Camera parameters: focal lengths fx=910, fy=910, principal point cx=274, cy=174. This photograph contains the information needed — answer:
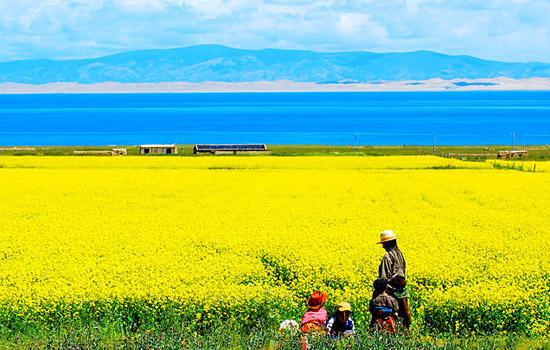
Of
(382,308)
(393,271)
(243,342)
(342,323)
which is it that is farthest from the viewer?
(393,271)

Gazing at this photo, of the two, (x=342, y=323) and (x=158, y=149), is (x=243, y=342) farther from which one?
(x=158, y=149)

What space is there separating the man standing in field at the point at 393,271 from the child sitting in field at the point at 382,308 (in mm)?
236

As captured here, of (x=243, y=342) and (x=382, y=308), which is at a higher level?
(x=382, y=308)

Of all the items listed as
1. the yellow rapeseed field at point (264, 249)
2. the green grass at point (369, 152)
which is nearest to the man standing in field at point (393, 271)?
the yellow rapeseed field at point (264, 249)

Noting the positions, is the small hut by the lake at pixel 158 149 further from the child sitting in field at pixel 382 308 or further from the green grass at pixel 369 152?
the child sitting in field at pixel 382 308

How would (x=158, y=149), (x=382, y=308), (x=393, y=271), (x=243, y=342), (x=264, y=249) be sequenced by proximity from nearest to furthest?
(x=243, y=342)
(x=382, y=308)
(x=393, y=271)
(x=264, y=249)
(x=158, y=149)

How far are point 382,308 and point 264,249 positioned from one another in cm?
638

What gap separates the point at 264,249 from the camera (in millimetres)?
19016

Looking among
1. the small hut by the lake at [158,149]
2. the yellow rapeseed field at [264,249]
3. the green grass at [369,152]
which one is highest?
the yellow rapeseed field at [264,249]

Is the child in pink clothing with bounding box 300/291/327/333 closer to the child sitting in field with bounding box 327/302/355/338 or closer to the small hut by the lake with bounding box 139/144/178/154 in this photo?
the child sitting in field with bounding box 327/302/355/338

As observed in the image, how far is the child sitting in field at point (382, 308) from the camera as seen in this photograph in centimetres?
1277

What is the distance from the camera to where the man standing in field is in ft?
43.2

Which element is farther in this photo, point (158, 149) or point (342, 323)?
point (158, 149)

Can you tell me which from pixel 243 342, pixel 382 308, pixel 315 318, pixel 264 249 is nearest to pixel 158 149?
pixel 264 249
